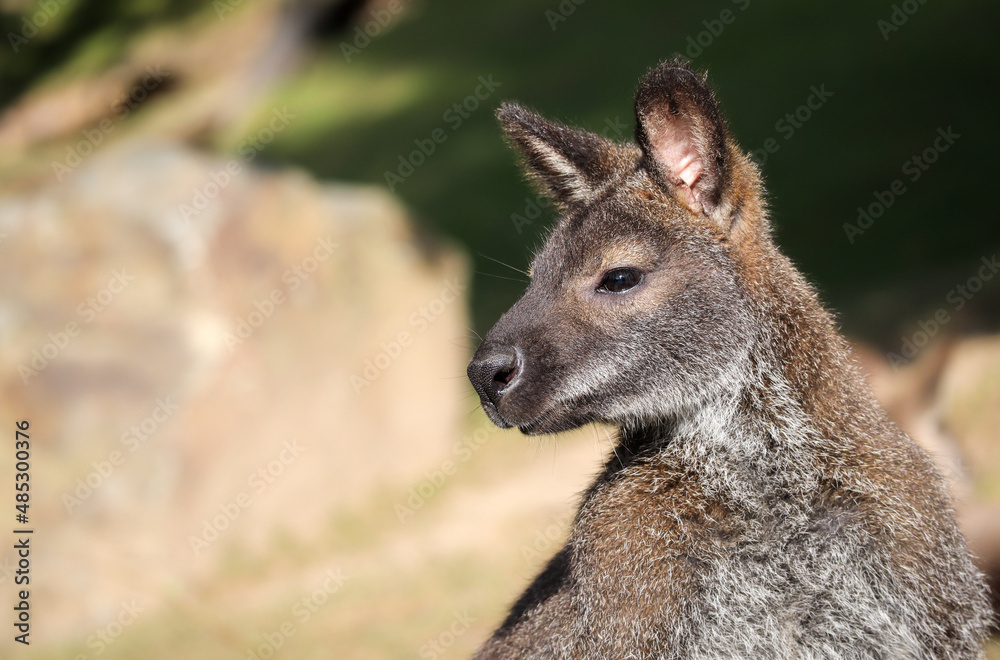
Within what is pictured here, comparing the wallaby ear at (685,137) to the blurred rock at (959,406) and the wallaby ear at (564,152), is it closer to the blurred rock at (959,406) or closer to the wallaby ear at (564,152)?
the wallaby ear at (564,152)

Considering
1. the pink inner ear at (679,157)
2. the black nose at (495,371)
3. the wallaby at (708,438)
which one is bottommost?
the black nose at (495,371)

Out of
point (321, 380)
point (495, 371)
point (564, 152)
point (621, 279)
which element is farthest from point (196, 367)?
point (621, 279)

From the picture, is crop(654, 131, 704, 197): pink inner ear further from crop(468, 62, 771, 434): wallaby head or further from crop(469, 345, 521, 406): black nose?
crop(469, 345, 521, 406): black nose

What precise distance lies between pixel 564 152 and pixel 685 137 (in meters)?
0.69

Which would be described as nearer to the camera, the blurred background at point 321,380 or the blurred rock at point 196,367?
the blurred background at point 321,380

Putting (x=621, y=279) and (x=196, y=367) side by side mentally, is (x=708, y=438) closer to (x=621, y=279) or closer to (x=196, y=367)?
(x=621, y=279)

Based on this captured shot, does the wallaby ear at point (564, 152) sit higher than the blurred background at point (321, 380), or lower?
higher

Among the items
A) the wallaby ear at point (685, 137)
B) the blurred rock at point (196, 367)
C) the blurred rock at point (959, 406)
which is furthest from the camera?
the blurred rock at point (196, 367)

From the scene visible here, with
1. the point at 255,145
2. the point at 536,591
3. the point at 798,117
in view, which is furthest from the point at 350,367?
the point at 255,145

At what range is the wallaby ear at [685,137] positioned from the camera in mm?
4332

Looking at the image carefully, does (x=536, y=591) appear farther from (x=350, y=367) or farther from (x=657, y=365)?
(x=350, y=367)

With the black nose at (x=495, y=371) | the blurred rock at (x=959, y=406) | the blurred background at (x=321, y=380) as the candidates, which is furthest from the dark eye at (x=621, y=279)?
the blurred rock at (x=959, y=406)

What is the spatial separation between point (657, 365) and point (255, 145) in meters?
19.0

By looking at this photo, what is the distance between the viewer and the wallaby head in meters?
4.48
